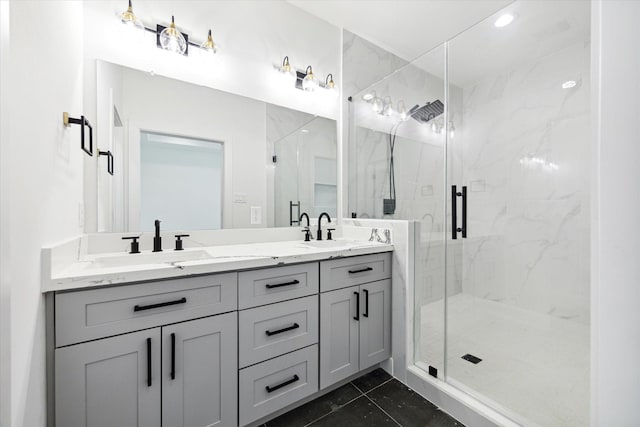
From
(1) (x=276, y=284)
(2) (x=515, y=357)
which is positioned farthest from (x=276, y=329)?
(2) (x=515, y=357)

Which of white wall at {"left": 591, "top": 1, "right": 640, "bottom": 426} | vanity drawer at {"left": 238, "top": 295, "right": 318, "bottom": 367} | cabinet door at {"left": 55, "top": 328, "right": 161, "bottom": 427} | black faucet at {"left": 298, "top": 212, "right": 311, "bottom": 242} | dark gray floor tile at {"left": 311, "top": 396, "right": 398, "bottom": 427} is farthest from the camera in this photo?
black faucet at {"left": 298, "top": 212, "right": 311, "bottom": 242}

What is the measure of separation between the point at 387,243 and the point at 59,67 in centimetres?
181

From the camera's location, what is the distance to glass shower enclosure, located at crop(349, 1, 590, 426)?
153cm

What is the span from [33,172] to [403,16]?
2541 mm

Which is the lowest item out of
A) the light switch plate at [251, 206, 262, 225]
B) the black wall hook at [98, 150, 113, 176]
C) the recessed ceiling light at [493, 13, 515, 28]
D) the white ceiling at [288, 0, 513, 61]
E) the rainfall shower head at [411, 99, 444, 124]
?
the light switch plate at [251, 206, 262, 225]

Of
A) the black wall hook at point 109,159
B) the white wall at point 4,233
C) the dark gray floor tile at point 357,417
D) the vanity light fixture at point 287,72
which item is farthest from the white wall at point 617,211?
the vanity light fixture at point 287,72

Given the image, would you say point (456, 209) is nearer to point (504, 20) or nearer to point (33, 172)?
point (504, 20)

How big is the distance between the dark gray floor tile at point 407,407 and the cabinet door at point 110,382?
1119 millimetres

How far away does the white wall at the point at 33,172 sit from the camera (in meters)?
0.66

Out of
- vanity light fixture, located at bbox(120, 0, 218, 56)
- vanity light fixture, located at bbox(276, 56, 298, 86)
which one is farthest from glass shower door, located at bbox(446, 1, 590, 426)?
vanity light fixture, located at bbox(120, 0, 218, 56)

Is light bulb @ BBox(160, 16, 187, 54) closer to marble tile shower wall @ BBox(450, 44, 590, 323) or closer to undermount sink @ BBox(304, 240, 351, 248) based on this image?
undermount sink @ BBox(304, 240, 351, 248)

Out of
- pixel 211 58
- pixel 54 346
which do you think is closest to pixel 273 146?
pixel 211 58

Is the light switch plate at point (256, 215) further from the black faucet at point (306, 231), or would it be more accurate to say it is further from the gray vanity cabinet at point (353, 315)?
the gray vanity cabinet at point (353, 315)

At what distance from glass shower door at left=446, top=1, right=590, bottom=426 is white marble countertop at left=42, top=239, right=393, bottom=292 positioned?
0.76 meters
